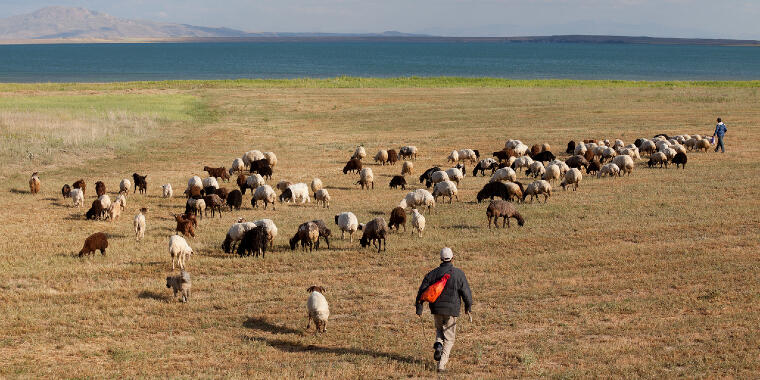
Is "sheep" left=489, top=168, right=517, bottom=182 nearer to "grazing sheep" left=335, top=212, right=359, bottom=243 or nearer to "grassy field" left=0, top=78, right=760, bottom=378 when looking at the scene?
"grassy field" left=0, top=78, right=760, bottom=378

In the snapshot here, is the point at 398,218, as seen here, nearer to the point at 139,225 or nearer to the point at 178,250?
the point at 178,250

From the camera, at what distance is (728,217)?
21219 mm

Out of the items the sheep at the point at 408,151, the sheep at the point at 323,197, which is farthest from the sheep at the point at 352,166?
the sheep at the point at 323,197

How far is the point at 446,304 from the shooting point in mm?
10742

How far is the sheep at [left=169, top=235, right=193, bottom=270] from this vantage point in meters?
16.8

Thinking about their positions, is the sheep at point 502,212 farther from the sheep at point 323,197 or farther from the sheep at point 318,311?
the sheep at point 318,311

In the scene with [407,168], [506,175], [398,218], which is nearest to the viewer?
[398,218]

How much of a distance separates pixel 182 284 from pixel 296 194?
10.7 m

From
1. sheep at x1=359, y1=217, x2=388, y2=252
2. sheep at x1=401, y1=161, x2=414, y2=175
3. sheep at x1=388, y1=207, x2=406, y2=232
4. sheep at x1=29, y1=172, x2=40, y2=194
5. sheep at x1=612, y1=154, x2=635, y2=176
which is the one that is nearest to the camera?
sheep at x1=359, y1=217, x2=388, y2=252

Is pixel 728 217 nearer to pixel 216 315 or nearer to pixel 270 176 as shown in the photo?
pixel 216 315

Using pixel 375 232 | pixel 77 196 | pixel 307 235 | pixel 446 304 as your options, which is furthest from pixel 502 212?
pixel 77 196

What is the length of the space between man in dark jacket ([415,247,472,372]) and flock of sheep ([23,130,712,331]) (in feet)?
8.86

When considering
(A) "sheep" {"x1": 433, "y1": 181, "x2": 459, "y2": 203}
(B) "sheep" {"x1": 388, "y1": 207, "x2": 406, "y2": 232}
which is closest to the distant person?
(A) "sheep" {"x1": 433, "y1": 181, "x2": 459, "y2": 203}

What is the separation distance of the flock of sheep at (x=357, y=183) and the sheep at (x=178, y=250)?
1.0 inches
